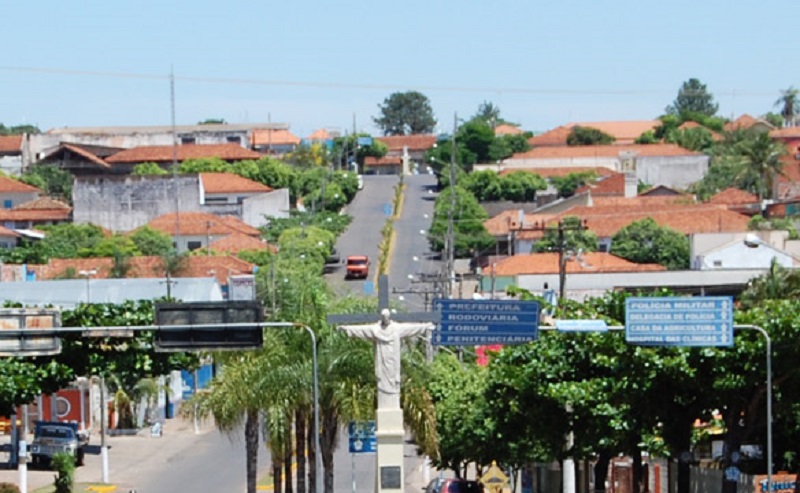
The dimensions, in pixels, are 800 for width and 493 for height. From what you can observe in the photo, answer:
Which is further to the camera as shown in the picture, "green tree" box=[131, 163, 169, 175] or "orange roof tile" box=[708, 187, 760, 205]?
"green tree" box=[131, 163, 169, 175]

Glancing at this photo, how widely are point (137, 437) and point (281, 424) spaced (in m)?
29.3

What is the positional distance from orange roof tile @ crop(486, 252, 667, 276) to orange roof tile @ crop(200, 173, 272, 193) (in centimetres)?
3804

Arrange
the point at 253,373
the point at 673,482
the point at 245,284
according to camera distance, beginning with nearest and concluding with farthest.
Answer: the point at 253,373 → the point at 673,482 → the point at 245,284

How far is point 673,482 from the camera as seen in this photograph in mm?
45219

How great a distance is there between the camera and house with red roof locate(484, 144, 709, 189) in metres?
166

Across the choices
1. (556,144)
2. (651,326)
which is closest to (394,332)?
(651,326)

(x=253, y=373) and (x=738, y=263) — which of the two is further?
(x=738, y=263)

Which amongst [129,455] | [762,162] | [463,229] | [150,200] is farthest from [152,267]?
[762,162]

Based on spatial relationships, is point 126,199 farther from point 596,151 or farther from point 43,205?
point 596,151

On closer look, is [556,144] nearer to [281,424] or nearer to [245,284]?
[245,284]

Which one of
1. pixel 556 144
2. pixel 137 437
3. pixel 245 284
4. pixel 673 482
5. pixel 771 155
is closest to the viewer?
pixel 673 482

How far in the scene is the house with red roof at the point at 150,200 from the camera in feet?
432

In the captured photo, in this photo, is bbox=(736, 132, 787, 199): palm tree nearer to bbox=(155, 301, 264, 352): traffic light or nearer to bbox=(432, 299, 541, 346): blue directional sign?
bbox=(432, 299, 541, 346): blue directional sign

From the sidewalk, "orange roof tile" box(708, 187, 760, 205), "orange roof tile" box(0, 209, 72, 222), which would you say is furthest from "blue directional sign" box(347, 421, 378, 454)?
"orange roof tile" box(708, 187, 760, 205)
